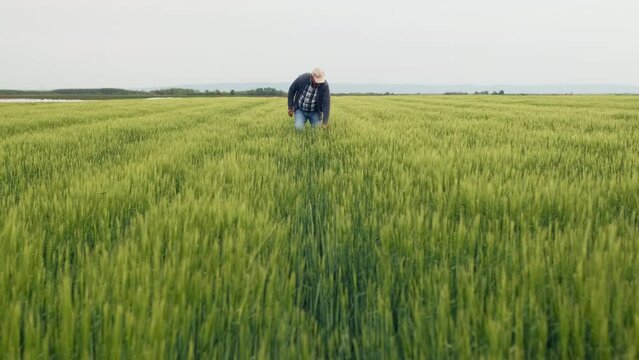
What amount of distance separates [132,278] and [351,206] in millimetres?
1311

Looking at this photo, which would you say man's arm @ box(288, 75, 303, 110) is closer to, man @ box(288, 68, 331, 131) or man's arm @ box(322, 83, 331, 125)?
man @ box(288, 68, 331, 131)

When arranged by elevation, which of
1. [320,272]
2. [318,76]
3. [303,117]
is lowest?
[320,272]

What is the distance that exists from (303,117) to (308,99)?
0.59m

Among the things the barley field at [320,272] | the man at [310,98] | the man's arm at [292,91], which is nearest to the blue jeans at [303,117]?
the man at [310,98]

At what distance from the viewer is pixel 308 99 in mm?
7582

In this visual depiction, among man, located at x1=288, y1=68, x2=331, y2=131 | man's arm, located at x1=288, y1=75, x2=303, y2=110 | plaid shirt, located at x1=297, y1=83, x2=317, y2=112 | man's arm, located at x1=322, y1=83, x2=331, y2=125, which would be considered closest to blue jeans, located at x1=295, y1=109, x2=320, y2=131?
man, located at x1=288, y1=68, x2=331, y2=131

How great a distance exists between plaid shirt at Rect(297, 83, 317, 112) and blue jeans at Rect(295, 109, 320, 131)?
0.15 metres

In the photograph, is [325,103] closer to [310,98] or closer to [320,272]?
[310,98]

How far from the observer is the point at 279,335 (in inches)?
45.2

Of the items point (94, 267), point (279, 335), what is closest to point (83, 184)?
point (94, 267)

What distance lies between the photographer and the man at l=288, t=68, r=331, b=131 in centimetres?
702

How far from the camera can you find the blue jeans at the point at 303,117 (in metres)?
7.91

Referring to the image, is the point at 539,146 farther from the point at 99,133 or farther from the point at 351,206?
the point at 99,133

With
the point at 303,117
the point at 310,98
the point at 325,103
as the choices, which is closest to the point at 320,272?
the point at 325,103
